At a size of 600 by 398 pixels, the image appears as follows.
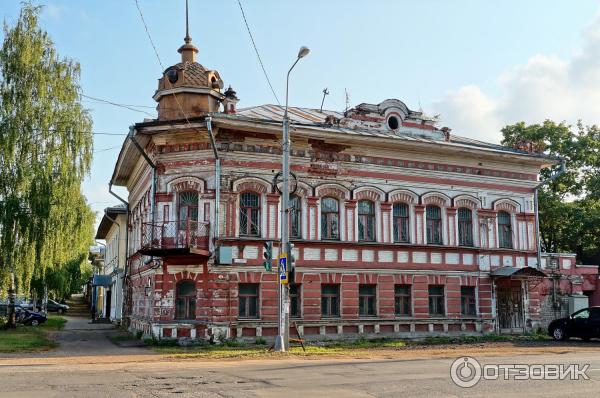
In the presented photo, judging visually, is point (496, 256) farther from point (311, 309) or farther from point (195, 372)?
point (195, 372)

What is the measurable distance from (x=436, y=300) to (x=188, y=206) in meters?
10.4

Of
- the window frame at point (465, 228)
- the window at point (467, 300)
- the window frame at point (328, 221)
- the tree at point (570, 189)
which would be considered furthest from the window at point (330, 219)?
the tree at point (570, 189)

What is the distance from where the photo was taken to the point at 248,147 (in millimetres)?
22000

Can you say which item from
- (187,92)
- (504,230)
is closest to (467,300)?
(504,230)

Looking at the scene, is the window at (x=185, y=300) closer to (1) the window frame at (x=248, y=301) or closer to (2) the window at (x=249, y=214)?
(1) the window frame at (x=248, y=301)

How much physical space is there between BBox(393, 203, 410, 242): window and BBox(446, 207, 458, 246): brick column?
5.80 ft

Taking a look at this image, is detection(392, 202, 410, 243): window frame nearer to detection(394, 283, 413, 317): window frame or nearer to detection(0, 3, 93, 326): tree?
detection(394, 283, 413, 317): window frame

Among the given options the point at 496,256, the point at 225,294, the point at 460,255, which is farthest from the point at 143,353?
the point at 496,256

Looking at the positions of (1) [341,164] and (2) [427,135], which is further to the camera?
(2) [427,135]

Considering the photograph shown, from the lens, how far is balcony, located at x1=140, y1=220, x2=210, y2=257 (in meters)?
20.9

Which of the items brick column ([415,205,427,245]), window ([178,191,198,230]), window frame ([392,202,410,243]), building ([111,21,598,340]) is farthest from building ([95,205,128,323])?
brick column ([415,205,427,245])

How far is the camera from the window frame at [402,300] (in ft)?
78.0

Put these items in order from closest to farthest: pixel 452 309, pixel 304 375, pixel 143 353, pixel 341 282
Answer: pixel 304 375 < pixel 143 353 < pixel 341 282 < pixel 452 309

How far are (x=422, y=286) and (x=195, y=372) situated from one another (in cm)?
1325
